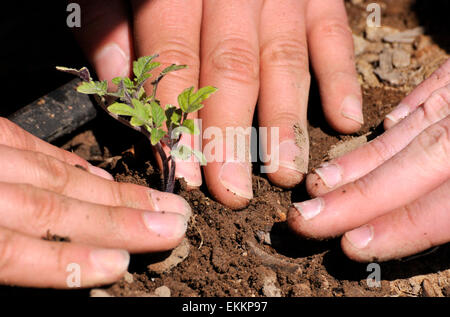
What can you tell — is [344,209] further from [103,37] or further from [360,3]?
[360,3]

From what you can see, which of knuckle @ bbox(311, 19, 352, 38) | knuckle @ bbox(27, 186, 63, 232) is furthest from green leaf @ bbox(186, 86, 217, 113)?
knuckle @ bbox(311, 19, 352, 38)

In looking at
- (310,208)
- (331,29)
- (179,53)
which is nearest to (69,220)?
(310,208)

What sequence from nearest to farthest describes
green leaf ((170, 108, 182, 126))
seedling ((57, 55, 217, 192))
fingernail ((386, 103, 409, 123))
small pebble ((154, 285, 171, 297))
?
seedling ((57, 55, 217, 192))
green leaf ((170, 108, 182, 126))
small pebble ((154, 285, 171, 297))
fingernail ((386, 103, 409, 123))

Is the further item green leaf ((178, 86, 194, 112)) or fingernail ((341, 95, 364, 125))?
fingernail ((341, 95, 364, 125))

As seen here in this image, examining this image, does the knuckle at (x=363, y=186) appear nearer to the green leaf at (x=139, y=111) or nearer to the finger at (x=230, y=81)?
the finger at (x=230, y=81)

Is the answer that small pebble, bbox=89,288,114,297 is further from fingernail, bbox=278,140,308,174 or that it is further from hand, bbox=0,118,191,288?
fingernail, bbox=278,140,308,174

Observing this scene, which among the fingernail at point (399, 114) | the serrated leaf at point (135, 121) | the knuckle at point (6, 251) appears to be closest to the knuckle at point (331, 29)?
the fingernail at point (399, 114)

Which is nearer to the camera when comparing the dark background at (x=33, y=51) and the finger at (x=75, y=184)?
the finger at (x=75, y=184)
